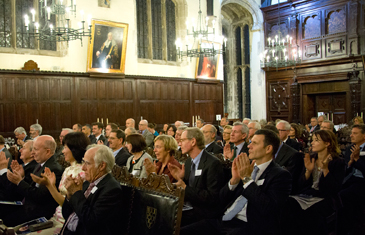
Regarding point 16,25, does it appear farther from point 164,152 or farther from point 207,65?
point 164,152

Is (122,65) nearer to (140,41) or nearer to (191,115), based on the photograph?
(140,41)

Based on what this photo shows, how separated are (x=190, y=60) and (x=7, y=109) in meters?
7.39

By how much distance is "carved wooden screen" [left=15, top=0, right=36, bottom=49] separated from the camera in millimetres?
10328

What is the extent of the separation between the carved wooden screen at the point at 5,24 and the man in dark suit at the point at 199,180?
29.6ft

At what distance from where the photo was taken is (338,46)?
13891mm

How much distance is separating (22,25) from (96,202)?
A: 9.72 meters

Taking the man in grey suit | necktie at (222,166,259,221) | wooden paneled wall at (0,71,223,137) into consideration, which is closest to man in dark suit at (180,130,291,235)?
necktie at (222,166,259,221)

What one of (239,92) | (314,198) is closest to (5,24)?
(314,198)

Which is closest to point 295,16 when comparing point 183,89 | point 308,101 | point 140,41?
point 308,101

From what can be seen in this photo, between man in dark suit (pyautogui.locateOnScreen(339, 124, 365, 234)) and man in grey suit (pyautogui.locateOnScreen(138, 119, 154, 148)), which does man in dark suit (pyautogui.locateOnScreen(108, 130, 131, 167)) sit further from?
man in dark suit (pyautogui.locateOnScreen(339, 124, 365, 234))

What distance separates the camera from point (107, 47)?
1138 centimetres

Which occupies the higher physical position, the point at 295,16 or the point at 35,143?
the point at 295,16

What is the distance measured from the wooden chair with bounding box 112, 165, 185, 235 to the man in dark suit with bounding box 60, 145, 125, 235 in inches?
5.0

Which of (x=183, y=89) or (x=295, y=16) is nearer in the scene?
(x=183, y=89)
